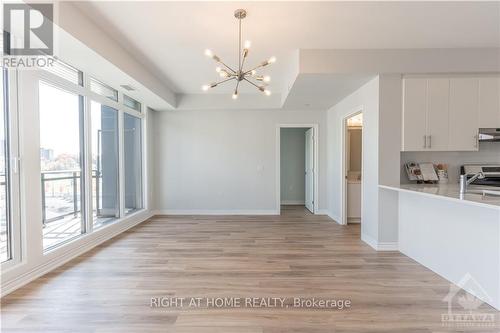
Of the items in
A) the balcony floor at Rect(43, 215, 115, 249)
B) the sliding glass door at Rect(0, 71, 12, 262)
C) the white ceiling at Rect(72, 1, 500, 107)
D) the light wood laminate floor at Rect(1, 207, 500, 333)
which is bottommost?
the light wood laminate floor at Rect(1, 207, 500, 333)

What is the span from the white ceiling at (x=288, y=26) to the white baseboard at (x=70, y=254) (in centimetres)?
275

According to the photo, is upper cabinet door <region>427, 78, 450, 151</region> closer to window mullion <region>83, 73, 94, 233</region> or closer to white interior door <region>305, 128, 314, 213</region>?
white interior door <region>305, 128, 314, 213</region>

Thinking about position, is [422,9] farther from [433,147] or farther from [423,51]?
[433,147]

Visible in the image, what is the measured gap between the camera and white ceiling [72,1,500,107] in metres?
2.39

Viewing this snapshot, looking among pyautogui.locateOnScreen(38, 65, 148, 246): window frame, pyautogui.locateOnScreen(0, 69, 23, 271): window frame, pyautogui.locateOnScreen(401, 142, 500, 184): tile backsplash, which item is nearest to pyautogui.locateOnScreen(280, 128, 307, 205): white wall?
pyautogui.locateOnScreen(401, 142, 500, 184): tile backsplash

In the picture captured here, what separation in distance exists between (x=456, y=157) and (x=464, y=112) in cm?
65

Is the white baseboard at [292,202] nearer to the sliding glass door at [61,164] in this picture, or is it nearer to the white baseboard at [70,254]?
the white baseboard at [70,254]

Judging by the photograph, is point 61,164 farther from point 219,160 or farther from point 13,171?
point 219,160

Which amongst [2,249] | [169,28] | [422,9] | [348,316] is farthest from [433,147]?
[2,249]

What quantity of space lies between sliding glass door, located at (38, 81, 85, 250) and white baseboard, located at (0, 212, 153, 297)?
0.61ft

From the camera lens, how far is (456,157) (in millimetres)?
3553

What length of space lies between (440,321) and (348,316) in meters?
0.72

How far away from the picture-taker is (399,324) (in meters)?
1.92

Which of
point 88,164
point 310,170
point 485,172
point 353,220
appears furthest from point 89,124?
point 485,172
